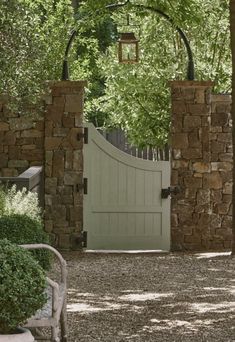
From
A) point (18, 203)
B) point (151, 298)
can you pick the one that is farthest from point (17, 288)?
point (18, 203)

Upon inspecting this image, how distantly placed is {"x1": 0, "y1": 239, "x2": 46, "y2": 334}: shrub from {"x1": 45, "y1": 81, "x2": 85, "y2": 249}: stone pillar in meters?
7.70

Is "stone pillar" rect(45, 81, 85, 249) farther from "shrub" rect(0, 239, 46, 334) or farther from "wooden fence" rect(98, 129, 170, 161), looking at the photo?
"shrub" rect(0, 239, 46, 334)

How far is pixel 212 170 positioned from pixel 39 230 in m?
4.83

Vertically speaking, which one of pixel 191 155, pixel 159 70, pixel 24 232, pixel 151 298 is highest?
pixel 159 70

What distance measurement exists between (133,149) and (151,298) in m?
10.3

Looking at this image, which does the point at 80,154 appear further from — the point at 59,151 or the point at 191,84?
the point at 191,84

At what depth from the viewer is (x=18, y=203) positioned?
34.4 ft

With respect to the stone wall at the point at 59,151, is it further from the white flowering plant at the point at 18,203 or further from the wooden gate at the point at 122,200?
the white flowering plant at the point at 18,203

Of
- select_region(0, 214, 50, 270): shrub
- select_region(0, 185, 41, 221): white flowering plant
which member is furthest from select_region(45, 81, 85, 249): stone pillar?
select_region(0, 214, 50, 270): shrub

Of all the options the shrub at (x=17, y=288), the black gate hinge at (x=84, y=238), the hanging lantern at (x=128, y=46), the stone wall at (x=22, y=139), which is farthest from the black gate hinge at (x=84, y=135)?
the shrub at (x=17, y=288)

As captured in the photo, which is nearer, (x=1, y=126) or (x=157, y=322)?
(x=157, y=322)

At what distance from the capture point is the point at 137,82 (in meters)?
16.2

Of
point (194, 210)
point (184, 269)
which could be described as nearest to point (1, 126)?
point (194, 210)

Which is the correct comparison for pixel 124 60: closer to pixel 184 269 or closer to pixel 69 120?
pixel 69 120
